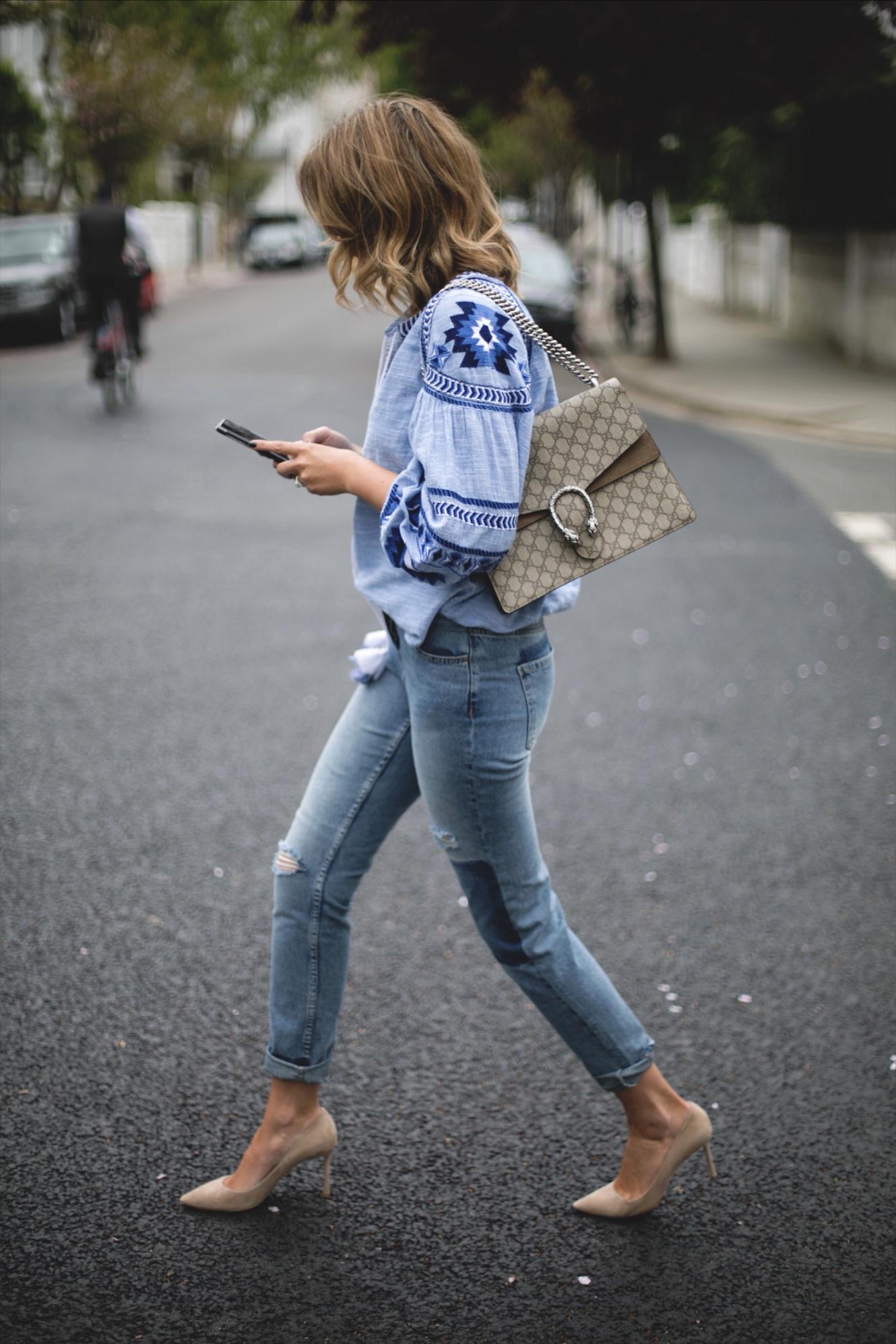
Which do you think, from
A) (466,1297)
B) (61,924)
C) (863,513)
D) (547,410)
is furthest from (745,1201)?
(863,513)

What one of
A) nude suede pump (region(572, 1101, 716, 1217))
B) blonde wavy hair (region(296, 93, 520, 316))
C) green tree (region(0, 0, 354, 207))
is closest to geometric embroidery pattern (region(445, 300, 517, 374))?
blonde wavy hair (region(296, 93, 520, 316))

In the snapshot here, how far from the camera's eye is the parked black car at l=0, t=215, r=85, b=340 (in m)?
20.1

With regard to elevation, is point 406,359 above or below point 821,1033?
above

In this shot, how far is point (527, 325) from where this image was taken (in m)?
2.28

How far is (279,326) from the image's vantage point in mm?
25438

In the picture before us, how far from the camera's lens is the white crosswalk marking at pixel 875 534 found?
8.16 metres

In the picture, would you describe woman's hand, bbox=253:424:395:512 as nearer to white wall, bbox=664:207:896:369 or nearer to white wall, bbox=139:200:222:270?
white wall, bbox=664:207:896:369

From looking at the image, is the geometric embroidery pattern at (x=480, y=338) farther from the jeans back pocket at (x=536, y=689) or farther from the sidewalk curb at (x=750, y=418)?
the sidewalk curb at (x=750, y=418)

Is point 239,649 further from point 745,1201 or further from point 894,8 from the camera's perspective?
point 894,8

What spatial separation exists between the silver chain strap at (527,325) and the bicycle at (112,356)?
38.5ft

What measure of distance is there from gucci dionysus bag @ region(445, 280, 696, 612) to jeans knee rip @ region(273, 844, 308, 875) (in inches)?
27.5

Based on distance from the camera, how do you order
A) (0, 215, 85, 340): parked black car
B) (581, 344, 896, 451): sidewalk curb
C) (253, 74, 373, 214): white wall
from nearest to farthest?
(581, 344, 896, 451): sidewalk curb < (0, 215, 85, 340): parked black car < (253, 74, 373, 214): white wall

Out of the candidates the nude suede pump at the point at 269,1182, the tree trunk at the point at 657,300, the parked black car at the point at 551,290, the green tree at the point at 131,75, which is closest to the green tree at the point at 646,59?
the tree trunk at the point at 657,300

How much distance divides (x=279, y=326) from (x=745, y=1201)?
24.0 meters
